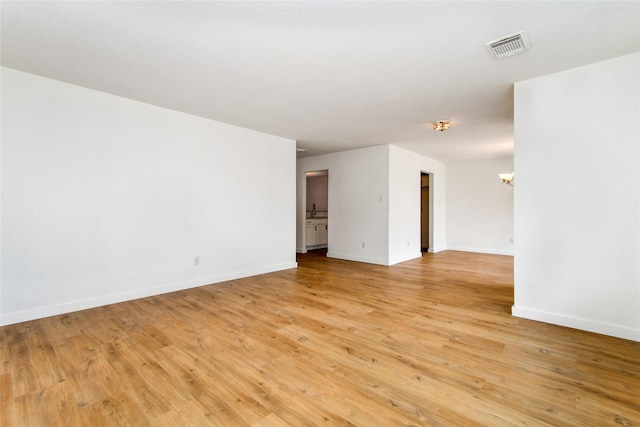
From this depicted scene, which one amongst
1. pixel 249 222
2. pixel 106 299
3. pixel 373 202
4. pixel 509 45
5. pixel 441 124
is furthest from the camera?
pixel 373 202

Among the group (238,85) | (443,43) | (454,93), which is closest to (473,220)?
(454,93)

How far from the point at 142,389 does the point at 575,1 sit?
357 cm

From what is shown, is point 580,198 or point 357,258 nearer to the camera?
point 580,198

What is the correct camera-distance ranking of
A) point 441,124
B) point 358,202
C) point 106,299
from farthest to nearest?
point 358,202 → point 441,124 → point 106,299

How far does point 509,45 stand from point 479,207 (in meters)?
6.04

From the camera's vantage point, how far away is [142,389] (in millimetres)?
1763

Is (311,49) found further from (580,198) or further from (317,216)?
(317,216)

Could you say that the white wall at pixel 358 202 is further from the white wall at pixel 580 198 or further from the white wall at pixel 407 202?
the white wall at pixel 580 198

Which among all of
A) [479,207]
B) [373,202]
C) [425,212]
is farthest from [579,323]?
[425,212]

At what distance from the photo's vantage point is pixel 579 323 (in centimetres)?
265

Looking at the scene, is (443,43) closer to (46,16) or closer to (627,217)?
(627,217)

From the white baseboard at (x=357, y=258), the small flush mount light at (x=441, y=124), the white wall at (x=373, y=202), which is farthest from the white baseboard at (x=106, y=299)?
the small flush mount light at (x=441, y=124)

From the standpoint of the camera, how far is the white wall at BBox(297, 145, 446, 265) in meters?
5.82

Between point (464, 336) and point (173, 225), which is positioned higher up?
point (173, 225)
